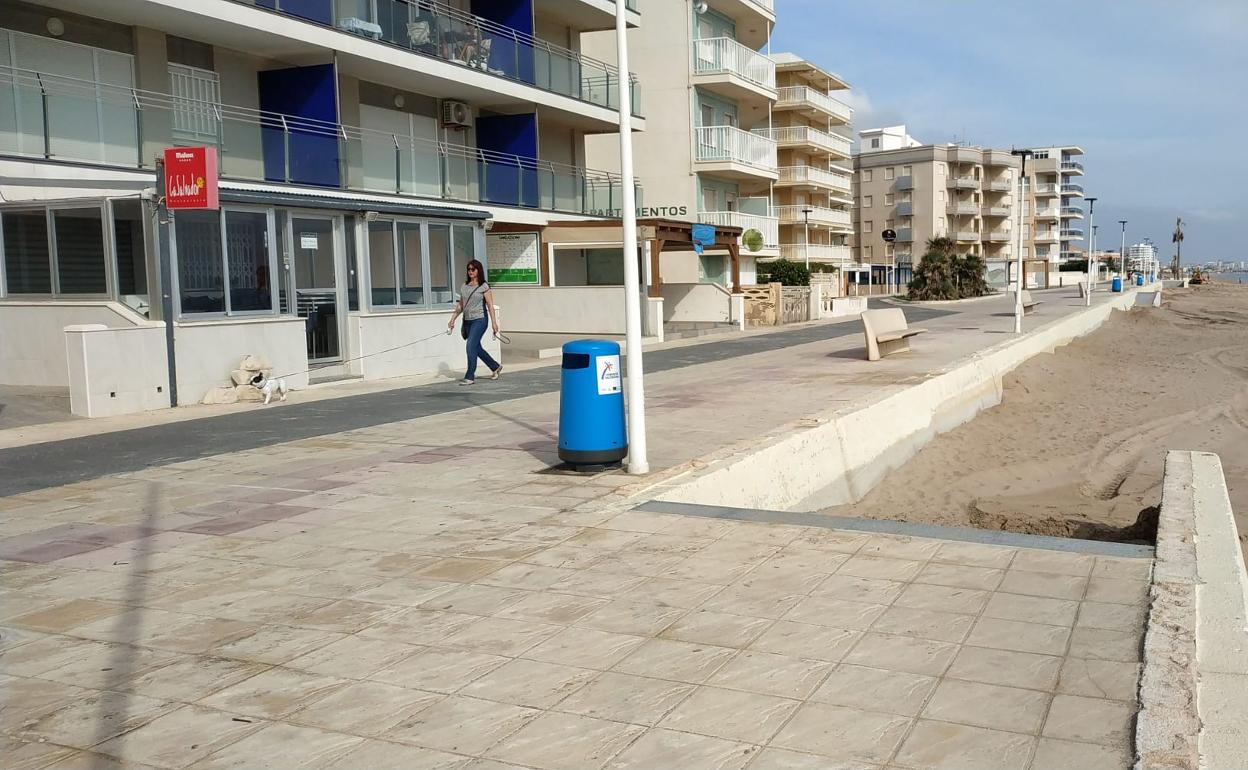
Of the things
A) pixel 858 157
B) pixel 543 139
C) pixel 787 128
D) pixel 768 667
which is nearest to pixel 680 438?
pixel 768 667

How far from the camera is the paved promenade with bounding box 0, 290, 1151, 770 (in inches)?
152

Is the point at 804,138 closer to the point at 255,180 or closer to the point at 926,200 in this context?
the point at 926,200

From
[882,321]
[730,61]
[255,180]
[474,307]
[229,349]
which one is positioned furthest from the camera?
[730,61]

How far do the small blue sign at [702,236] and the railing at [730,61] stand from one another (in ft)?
36.6

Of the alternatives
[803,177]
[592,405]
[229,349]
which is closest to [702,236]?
[229,349]

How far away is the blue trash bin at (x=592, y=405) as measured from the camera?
331 inches

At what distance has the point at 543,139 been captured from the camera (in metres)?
32.0

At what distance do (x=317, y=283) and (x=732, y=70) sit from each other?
2726 centimetres

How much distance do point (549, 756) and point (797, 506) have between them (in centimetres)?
662

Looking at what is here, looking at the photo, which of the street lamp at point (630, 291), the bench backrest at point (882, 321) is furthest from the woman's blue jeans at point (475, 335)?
the street lamp at point (630, 291)

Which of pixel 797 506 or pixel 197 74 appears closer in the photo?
pixel 797 506

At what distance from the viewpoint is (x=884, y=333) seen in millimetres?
19953

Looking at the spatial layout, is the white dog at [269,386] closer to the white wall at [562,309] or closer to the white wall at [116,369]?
the white wall at [116,369]

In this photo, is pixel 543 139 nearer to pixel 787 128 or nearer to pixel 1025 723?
pixel 1025 723
